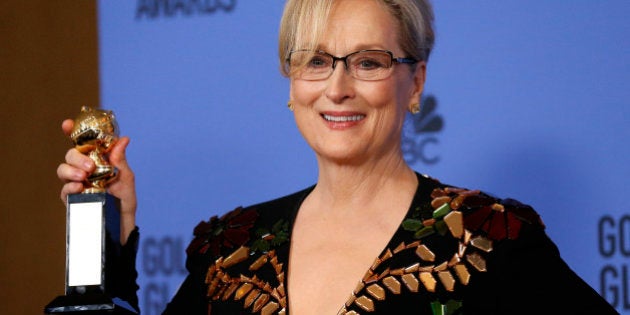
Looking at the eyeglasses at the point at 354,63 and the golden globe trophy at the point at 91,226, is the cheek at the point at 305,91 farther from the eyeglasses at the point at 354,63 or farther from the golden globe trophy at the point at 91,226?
the golden globe trophy at the point at 91,226

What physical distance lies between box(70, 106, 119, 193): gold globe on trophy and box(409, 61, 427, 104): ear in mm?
614

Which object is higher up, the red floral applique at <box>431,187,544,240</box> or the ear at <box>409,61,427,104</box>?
the ear at <box>409,61,427,104</box>

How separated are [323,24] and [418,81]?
0.24 metres

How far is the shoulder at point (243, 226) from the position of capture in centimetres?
213

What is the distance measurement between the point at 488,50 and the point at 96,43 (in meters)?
1.14

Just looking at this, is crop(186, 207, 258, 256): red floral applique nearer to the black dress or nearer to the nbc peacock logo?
the black dress

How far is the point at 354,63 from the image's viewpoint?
1.95m

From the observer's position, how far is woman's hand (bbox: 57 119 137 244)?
1.97m

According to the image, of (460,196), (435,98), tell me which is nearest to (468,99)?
(435,98)

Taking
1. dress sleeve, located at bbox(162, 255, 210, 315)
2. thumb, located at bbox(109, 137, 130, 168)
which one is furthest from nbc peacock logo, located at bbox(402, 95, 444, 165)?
thumb, located at bbox(109, 137, 130, 168)

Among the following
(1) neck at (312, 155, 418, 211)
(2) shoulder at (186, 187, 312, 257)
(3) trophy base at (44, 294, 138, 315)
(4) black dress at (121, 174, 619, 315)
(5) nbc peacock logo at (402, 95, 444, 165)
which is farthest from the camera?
(5) nbc peacock logo at (402, 95, 444, 165)

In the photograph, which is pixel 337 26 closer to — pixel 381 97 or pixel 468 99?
pixel 381 97

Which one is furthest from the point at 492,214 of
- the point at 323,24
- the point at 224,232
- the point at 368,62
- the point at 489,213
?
the point at 224,232

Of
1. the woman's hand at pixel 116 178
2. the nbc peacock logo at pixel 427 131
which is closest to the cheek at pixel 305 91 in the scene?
the woman's hand at pixel 116 178
